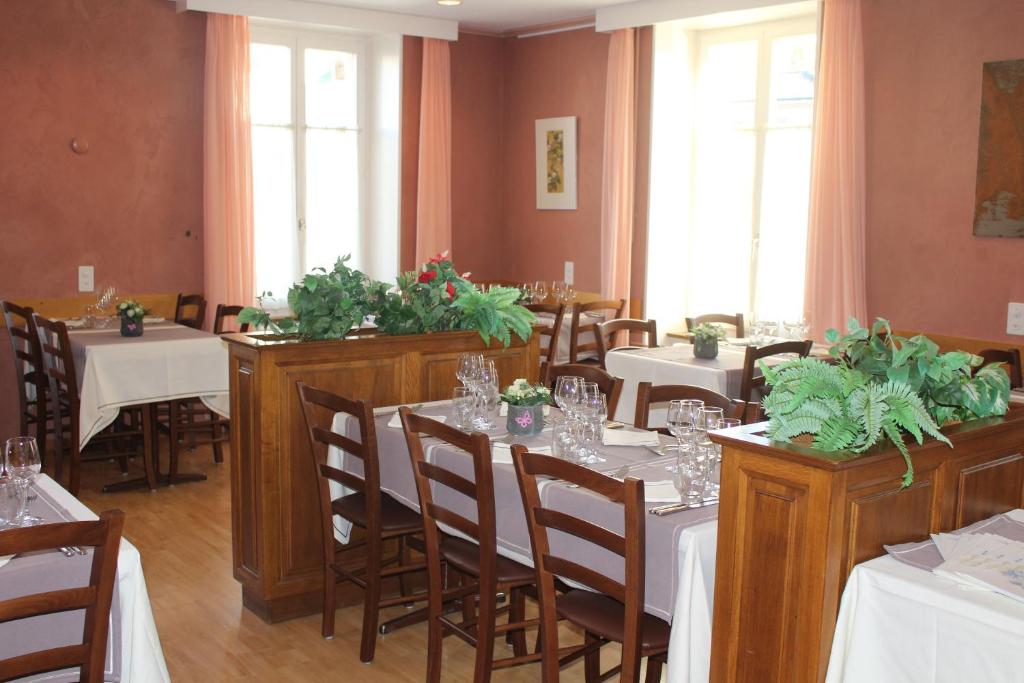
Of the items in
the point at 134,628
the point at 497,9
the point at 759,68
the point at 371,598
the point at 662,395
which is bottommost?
the point at 371,598

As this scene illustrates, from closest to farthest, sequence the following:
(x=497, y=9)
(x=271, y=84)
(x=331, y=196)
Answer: (x=497, y=9) < (x=271, y=84) < (x=331, y=196)

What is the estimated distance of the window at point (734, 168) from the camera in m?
6.85

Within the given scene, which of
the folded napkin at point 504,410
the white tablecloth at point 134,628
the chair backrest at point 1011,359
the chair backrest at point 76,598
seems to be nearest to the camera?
the chair backrest at point 76,598

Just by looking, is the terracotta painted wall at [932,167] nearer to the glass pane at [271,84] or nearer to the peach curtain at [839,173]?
the peach curtain at [839,173]

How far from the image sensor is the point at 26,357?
18.9ft

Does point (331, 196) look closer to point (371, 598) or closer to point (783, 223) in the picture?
point (783, 223)

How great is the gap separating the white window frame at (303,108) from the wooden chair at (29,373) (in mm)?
2149

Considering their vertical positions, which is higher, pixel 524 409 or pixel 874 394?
pixel 874 394

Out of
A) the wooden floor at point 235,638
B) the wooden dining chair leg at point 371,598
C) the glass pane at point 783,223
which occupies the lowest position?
the wooden floor at point 235,638

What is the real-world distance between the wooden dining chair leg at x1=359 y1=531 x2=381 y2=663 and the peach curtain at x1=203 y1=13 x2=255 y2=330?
3.95 metres

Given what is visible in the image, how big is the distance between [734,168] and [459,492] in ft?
15.3

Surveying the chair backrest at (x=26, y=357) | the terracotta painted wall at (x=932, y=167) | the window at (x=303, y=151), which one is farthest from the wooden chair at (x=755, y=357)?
the window at (x=303, y=151)

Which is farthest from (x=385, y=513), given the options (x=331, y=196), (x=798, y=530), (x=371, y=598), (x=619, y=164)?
(x=331, y=196)

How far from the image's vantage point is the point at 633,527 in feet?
8.20
